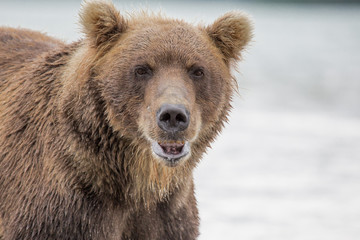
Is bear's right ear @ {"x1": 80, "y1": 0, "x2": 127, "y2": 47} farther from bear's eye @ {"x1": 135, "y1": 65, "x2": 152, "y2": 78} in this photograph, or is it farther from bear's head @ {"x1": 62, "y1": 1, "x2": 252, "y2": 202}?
bear's eye @ {"x1": 135, "y1": 65, "x2": 152, "y2": 78}

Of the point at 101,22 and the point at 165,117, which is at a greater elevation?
the point at 101,22

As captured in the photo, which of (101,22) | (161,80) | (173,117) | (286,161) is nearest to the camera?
(173,117)

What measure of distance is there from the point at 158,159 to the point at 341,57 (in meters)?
20.5

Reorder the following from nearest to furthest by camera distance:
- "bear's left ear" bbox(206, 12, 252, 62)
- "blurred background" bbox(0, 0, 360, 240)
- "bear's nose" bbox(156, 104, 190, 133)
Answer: "bear's nose" bbox(156, 104, 190, 133)
"bear's left ear" bbox(206, 12, 252, 62)
"blurred background" bbox(0, 0, 360, 240)

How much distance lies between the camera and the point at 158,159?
471 cm

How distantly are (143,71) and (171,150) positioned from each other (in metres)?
0.61

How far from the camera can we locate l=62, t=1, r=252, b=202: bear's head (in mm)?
4645

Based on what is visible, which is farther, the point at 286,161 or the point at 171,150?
the point at 286,161

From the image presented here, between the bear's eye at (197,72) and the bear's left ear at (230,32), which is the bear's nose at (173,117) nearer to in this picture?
the bear's eye at (197,72)

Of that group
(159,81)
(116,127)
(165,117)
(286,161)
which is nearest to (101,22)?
(159,81)

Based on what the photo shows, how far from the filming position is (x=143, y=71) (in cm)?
480

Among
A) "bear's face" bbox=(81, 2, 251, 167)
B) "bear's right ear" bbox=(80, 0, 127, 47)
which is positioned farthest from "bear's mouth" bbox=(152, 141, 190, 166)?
"bear's right ear" bbox=(80, 0, 127, 47)

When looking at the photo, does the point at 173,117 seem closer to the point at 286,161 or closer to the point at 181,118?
the point at 181,118

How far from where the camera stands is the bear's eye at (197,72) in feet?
16.0
